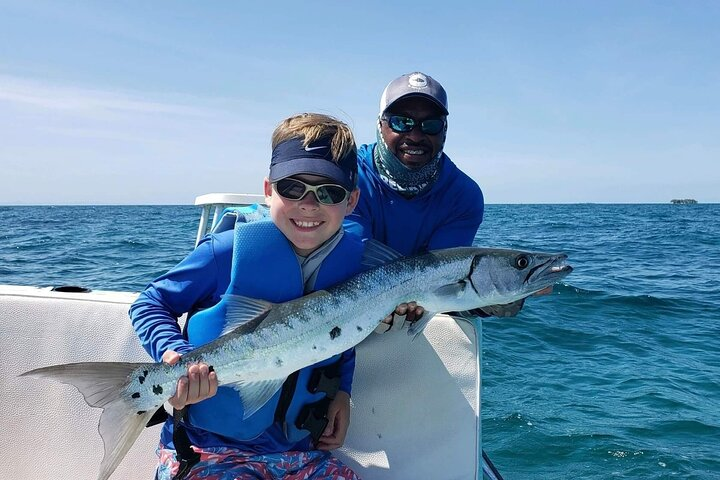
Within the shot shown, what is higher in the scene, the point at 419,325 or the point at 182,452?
the point at 419,325

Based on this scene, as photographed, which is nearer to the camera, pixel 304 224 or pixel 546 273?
pixel 304 224

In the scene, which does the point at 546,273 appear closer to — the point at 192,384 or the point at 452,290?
the point at 452,290

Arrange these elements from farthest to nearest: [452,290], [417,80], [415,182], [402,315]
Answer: [415,182] < [417,80] < [402,315] < [452,290]

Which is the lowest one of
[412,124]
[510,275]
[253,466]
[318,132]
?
[253,466]

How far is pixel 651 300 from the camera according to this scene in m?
13.0

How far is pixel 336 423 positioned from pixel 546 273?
145 centimetres

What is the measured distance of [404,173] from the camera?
395 centimetres

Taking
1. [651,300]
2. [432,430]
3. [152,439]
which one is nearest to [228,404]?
[152,439]

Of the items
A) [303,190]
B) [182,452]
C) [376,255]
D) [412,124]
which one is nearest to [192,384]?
[182,452]

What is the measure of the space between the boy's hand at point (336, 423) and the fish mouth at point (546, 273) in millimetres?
1230

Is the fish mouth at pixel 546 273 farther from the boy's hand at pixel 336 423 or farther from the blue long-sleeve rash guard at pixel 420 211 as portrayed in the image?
the boy's hand at pixel 336 423

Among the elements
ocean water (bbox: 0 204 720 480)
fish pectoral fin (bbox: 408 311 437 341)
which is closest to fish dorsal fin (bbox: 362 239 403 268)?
fish pectoral fin (bbox: 408 311 437 341)

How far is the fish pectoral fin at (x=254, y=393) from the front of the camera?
2.78 m

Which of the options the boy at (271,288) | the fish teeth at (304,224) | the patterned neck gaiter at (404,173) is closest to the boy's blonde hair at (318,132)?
the boy at (271,288)
